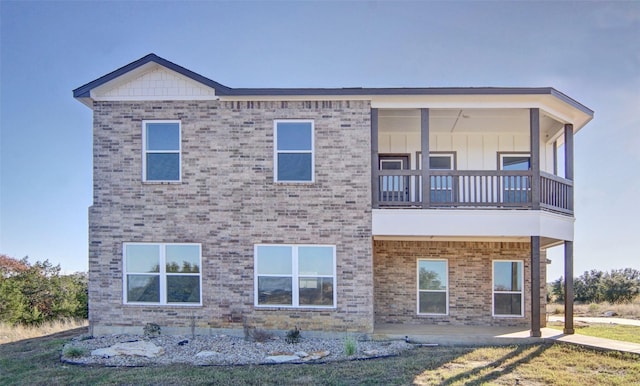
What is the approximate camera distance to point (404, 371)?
850 cm

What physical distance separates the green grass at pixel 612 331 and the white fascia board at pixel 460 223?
10.1 feet

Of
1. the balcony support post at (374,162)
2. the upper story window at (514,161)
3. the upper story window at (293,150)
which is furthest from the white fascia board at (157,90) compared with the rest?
the upper story window at (514,161)

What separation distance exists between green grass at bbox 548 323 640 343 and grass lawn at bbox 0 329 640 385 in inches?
90.1

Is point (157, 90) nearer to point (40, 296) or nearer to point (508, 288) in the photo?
point (508, 288)

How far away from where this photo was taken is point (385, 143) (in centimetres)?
1412

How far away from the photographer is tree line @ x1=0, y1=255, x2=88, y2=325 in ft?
58.6

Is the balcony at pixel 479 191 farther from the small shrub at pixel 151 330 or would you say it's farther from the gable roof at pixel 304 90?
the small shrub at pixel 151 330

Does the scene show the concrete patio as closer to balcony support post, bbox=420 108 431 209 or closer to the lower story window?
the lower story window

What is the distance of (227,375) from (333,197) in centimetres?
499

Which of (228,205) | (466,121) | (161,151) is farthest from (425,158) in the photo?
(161,151)

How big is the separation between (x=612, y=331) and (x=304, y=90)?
1084 cm

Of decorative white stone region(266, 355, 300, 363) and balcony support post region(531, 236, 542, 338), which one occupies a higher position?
balcony support post region(531, 236, 542, 338)

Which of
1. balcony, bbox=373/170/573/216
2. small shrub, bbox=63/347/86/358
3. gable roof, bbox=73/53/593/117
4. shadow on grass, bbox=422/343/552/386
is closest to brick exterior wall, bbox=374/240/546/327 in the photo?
balcony, bbox=373/170/573/216

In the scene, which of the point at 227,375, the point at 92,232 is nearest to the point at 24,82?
the point at 92,232
